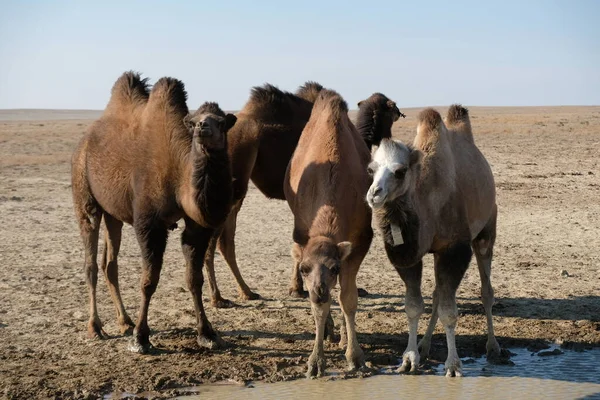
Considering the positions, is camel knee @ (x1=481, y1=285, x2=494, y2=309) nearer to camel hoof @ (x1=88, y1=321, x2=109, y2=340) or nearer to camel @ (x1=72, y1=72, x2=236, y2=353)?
camel @ (x1=72, y1=72, x2=236, y2=353)

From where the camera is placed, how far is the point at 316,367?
7.37m

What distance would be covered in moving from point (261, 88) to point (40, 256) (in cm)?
399

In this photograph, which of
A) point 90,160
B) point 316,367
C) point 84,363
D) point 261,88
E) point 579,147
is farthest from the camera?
point 579,147

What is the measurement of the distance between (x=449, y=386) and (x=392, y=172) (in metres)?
1.85

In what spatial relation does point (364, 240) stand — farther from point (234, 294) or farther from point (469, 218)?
point (234, 294)

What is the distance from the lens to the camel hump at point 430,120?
7.73 m

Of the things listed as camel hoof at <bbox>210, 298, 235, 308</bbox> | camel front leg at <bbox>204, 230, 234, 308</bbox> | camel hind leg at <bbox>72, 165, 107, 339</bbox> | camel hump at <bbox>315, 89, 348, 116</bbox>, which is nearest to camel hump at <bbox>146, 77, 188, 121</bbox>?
camel hind leg at <bbox>72, 165, 107, 339</bbox>

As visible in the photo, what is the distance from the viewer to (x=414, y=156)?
692cm

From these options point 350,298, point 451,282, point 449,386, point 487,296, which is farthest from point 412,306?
point 487,296

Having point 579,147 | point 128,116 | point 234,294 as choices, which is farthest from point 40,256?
point 579,147

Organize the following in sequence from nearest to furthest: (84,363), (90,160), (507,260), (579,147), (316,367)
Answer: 1. (316,367)
2. (84,363)
3. (90,160)
4. (507,260)
5. (579,147)

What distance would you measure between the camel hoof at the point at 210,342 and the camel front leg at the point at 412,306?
1.73 m

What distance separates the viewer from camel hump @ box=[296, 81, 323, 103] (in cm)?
1055

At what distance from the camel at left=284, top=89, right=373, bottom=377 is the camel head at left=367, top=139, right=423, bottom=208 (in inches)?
19.3
